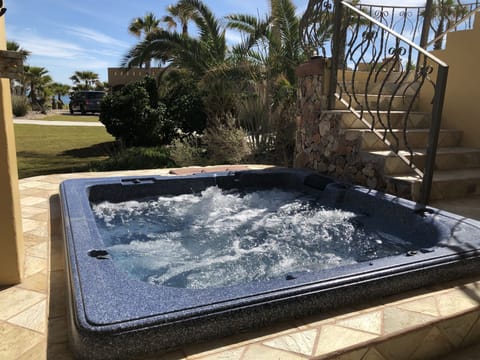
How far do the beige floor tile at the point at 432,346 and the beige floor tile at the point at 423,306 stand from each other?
97mm

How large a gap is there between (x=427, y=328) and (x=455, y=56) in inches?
165

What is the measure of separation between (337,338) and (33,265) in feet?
6.20

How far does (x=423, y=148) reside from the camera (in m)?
4.35

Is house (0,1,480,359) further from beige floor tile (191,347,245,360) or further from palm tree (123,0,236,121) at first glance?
palm tree (123,0,236,121)

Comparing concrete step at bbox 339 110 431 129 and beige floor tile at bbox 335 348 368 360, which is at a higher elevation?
concrete step at bbox 339 110 431 129

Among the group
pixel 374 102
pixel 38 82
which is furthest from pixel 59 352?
pixel 38 82

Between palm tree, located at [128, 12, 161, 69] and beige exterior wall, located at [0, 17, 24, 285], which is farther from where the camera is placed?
palm tree, located at [128, 12, 161, 69]

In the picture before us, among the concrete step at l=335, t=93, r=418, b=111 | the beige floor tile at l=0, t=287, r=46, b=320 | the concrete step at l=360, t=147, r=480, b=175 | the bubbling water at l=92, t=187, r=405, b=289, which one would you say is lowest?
the bubbling water at l=92, t=187, r=405, b=289

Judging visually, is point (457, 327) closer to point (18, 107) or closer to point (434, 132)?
point (434, 132)

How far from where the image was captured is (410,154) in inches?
149

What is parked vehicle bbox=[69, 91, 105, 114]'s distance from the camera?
2306cm

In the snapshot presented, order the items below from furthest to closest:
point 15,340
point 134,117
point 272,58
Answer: point 134,117
point 272,58
point 15,340

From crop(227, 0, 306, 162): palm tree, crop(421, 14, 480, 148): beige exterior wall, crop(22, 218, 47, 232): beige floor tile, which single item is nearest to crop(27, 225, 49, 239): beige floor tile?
crop(22, 218, 47, 232): beige floor tile

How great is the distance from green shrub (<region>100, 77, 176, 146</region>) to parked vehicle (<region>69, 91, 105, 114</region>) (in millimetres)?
14764
